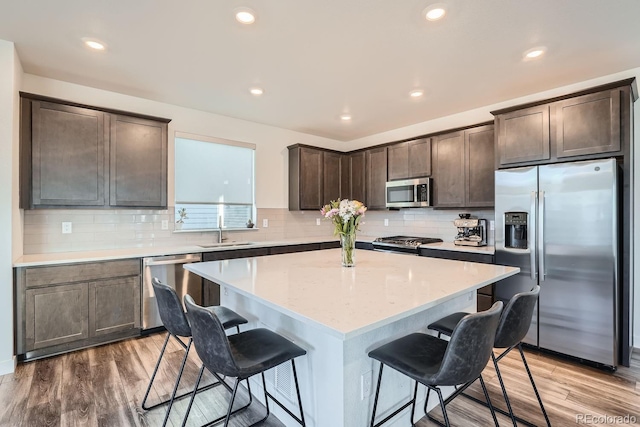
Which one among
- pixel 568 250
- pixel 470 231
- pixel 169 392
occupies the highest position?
pixel 470 231

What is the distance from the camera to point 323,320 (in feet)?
3.97

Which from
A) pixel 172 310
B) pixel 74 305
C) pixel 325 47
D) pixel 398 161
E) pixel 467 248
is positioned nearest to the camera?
pixel 172 310

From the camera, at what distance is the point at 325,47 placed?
254 centimetres

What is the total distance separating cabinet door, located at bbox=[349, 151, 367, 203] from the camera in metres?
5.09

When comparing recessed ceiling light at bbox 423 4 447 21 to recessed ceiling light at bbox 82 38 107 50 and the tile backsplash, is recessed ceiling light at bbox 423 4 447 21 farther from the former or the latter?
the tile backsplash

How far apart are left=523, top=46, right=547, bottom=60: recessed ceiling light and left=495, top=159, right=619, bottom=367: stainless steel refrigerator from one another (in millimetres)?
954

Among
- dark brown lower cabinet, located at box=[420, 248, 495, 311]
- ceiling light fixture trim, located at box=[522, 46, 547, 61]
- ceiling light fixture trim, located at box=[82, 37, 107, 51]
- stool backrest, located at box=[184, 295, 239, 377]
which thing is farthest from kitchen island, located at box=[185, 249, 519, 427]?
ceiling light fixture trim, located at box=[82, 37, 107, 51]

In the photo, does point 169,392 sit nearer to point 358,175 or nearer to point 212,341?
point 212,341

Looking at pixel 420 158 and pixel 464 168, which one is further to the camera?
pixel 420 158

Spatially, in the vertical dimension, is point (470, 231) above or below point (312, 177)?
below

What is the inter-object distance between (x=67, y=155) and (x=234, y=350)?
2734mm

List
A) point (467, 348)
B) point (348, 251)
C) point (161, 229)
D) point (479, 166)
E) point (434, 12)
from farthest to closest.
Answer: point (161, 229)
point (479, 166)
point (348, 251)
point (434, 12)
point (467, 348)

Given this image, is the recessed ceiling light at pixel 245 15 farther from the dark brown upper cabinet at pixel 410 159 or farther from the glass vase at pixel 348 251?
the dark brown upper cabinet at pixel 410 159

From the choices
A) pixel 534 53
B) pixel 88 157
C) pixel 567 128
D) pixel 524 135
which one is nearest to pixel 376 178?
pixel 524 135
